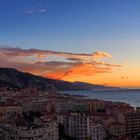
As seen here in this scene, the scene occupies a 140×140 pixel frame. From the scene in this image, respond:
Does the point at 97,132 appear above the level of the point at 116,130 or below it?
above

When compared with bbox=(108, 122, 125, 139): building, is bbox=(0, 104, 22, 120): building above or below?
above

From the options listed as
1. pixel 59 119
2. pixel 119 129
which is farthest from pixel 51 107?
pixel 119 129

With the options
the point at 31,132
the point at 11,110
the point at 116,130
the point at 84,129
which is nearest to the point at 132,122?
the point at 116,130

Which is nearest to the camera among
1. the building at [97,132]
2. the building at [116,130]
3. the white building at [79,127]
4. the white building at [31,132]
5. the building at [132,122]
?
the white building at [31,132]

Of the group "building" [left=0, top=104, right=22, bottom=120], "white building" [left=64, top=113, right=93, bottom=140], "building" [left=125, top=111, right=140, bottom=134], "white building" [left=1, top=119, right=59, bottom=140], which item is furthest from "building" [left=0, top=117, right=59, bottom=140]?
"building" [left=0, top=104, right=22, bottom=120]

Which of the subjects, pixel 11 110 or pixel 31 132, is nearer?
pixel 31 132

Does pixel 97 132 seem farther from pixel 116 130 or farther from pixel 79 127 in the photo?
pixel 116 130

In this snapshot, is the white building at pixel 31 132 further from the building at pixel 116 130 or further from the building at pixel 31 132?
the building at pixel 116 130

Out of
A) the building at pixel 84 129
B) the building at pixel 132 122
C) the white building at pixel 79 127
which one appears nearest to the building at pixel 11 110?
the building at pixel 132 122

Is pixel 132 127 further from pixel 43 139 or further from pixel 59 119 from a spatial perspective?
pixel 43 139

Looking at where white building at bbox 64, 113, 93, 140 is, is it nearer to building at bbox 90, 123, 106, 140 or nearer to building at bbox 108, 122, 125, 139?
building at bbox 90, 123, 106, 140

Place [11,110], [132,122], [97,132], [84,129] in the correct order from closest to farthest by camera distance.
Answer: [97,132] → [84,129] → [132,122] → [11,110]

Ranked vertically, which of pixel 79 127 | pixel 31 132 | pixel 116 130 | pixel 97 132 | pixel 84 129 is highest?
pixel 31 132
